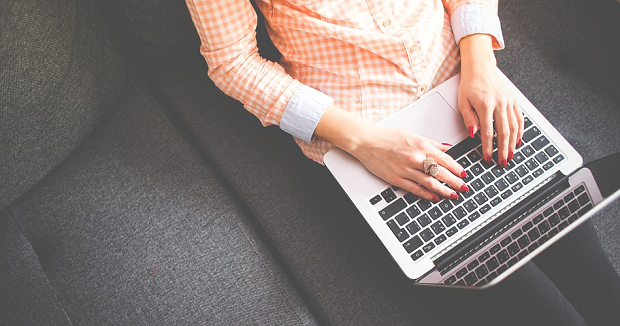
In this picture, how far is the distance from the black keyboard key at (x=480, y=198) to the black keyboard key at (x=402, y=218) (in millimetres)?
149

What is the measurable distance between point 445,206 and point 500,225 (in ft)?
0.38

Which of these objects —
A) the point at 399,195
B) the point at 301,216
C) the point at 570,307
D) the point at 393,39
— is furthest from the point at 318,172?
the point at 570,307

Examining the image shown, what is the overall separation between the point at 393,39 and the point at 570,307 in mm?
673

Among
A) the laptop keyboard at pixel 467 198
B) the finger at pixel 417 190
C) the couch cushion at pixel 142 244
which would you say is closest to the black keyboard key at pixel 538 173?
the laptop keyboard at pixel 467 198

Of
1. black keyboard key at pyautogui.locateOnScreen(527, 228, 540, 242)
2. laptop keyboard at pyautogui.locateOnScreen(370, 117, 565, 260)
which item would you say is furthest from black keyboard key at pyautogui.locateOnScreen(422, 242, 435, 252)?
black keyboard key at pyautogui.locateOnScreen(527, 228, 540, 242)

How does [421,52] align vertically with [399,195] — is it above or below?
above

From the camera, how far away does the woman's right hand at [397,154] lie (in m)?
0.88

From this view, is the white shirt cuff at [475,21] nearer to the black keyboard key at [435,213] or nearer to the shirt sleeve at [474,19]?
the shirt sleeve at [474,19]

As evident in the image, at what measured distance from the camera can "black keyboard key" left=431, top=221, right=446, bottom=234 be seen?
874 mm

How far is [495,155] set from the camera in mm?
923

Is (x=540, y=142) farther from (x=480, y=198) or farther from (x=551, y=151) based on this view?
(x=480, y=198)

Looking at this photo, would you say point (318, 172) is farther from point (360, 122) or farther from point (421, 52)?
point (421, 52)

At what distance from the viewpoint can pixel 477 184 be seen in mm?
904

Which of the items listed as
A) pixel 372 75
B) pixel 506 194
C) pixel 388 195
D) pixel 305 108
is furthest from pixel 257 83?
pixel 506 194
